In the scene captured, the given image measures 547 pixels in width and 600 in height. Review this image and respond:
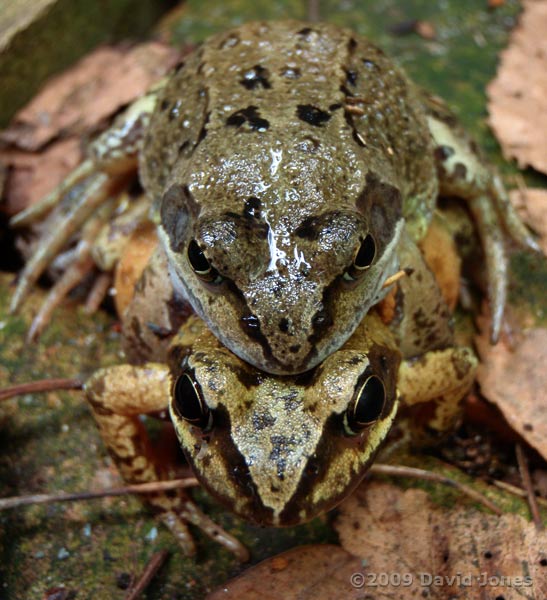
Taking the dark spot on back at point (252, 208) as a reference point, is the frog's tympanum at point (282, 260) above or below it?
below

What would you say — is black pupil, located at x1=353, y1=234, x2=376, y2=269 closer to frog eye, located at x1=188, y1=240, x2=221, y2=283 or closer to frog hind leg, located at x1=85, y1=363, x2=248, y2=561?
frog eye, located at x1=188, y1=240, x2=221, y2=283

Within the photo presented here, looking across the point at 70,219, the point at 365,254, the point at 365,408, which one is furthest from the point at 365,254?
the point at 70,219

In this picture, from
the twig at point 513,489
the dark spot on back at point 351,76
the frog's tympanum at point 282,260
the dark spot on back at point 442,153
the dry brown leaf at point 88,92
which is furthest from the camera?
the dry brown leaf at point 88,92

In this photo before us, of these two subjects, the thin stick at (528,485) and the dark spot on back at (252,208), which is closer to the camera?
the dark spot on back at (252,208)

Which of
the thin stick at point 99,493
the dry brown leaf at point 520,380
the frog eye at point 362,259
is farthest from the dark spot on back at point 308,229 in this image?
the dry brown leaf at point 520,380

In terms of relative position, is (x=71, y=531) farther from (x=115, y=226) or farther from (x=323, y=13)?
(x=323, y=13)

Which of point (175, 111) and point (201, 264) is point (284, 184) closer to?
point (201, 264)

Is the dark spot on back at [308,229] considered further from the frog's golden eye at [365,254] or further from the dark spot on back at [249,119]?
the dark spot on back at [249,119]
